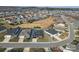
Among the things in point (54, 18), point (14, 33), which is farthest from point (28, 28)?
point (54, 18)

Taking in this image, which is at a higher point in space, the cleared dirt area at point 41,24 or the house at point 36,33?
the cleared dirt area at point 41,24

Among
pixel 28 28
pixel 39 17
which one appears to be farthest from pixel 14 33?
pixel 39 17

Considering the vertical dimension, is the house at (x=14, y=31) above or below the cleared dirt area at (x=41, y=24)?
below

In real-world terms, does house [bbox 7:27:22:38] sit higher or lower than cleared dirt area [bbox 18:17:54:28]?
lower

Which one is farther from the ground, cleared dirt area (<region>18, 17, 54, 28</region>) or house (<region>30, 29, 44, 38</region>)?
cleared dirt area (<region>18, 17, 54, 28</region>)
